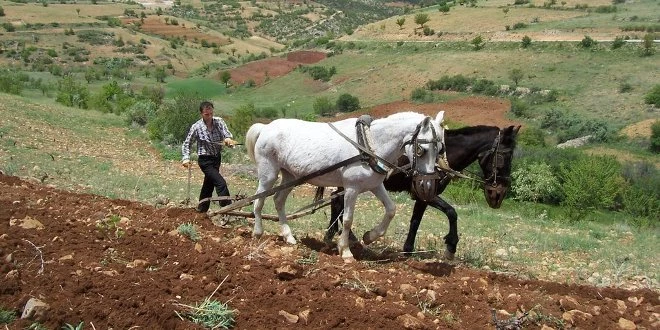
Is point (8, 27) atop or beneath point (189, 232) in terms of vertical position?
beneath

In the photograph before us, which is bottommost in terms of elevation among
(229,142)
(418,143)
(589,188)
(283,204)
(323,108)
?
(323,108)

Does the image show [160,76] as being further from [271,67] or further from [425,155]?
[425,155]

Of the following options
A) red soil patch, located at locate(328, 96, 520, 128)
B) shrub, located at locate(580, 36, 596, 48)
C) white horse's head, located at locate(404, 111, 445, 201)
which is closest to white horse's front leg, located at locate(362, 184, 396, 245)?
white horse's head, located at locate(404, 111, 445, 201)

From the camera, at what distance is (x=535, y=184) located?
26.4 metres

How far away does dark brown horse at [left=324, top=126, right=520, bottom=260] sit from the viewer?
7906 millimetres

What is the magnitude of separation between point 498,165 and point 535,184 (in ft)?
64.6

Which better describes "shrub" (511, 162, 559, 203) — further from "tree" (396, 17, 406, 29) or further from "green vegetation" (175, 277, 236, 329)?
"tree" (396, 17, 406, 29)

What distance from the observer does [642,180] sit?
2703 centimetres

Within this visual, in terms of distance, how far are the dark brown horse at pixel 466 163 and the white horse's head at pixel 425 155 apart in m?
0.96

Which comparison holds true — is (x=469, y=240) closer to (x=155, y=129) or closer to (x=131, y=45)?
(x=155, y=129)

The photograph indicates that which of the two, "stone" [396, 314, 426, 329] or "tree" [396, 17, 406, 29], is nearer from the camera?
"stone" [396, 314, 426, 329]

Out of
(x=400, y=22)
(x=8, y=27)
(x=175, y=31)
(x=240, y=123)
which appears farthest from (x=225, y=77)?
(x=175, y=31)

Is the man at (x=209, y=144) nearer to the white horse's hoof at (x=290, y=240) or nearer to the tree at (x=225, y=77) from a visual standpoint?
the white horse's hoof at (x=290, y=240)

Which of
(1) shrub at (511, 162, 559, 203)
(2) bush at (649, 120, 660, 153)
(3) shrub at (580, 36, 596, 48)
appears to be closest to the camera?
(1) shrub at (511, 162, 559, 203)
